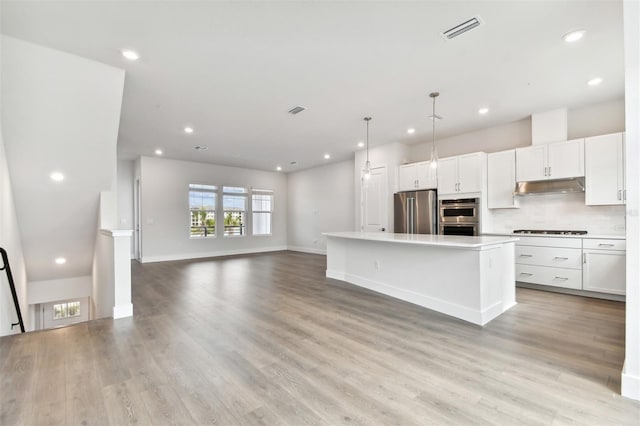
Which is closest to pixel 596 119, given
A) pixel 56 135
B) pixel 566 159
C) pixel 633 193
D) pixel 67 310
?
pixel 566 159

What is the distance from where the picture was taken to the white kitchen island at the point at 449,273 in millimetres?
3211

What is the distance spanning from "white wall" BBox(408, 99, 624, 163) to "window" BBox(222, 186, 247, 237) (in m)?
5.61

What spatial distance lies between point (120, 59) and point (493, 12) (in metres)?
3.69

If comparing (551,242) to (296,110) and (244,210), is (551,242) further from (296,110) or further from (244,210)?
(244,210)

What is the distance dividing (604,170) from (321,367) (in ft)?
16.0

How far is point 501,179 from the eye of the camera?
5.10 m

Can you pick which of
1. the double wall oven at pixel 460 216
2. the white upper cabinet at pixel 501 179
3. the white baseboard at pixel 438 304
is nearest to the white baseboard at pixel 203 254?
the white baseboard at pixel 438 304

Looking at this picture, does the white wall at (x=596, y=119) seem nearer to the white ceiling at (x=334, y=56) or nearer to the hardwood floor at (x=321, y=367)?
the white ceiling at (x=334, y=56)

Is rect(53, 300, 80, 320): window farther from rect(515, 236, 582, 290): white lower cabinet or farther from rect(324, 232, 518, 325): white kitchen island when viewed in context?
rect(515, 236, 582, 290): white lower cabinet

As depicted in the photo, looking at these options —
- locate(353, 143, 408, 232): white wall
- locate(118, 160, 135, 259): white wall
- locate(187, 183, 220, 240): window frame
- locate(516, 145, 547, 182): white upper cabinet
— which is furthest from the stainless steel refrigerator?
locate(118, 160, 135, 259): white wall

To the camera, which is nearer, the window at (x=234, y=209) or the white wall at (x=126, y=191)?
the white wall at (x=126, y=191)

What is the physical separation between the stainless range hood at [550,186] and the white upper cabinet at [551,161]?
9 cm

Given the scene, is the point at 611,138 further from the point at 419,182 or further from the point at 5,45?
the point at 5,45

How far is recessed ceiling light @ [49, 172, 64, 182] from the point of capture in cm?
413
